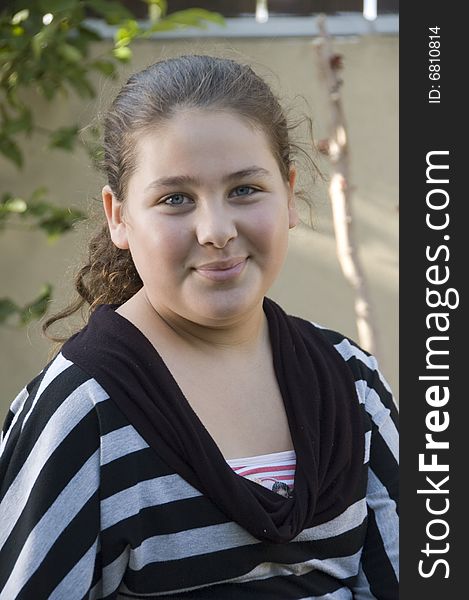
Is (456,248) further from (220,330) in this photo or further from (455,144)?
(220,330)

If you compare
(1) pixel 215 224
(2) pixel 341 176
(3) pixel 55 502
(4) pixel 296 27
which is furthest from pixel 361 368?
(4) pixel 296 27

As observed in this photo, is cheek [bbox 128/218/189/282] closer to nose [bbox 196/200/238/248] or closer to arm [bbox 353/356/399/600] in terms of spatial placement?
nose [bbox 196/200/238/248]

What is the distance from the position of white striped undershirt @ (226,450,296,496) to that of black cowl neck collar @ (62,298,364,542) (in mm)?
17

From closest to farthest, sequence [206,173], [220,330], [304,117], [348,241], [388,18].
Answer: [206,173] → [220,330] → [304,117] → [348,241] → [388,18]

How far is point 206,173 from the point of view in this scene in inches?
57.4

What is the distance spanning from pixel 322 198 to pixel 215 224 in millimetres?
2323

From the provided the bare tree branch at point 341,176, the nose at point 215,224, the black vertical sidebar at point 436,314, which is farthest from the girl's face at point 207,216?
the bare tree branch at point 341,176

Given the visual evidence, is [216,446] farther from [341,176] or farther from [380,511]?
[341,176]

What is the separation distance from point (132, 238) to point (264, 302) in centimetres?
31

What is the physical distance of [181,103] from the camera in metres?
1.52

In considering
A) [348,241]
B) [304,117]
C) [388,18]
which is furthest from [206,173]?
[388,18]

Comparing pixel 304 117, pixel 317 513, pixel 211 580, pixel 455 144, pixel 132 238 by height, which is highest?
pixel 304 117

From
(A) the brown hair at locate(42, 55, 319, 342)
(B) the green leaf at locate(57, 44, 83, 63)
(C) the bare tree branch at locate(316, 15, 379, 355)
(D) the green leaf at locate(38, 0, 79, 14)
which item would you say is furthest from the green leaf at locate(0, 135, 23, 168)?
(A) the brown hair at locate(42, 55, 319, 342)

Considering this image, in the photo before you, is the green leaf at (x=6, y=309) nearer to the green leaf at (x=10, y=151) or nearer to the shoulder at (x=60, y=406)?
the green leaf at (x=10, y=151)
